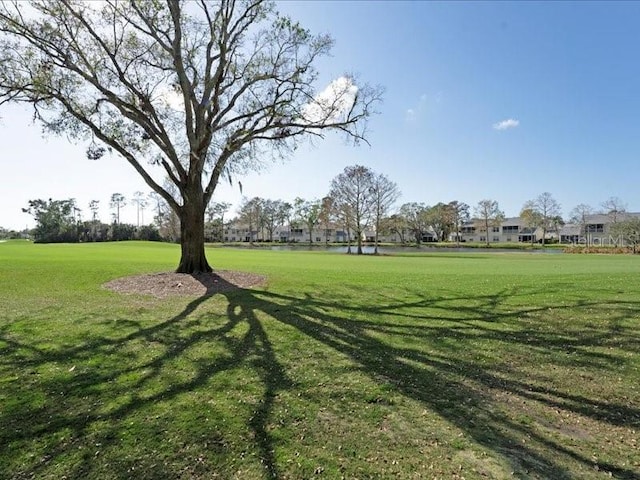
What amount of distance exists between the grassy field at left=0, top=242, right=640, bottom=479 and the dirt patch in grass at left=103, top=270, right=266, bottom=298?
2137 millimetres

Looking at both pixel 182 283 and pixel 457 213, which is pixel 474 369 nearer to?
pixel 182 283

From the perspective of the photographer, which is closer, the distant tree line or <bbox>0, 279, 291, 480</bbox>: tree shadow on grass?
<bbox>0, 279, 291, 480</bbox>: tree shadow on grass

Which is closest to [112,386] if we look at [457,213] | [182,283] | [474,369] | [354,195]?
[474,369]

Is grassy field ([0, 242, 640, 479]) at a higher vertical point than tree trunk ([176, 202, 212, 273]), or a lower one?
lower

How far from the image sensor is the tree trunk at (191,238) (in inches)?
589

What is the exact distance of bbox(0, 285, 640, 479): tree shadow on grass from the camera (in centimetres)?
357

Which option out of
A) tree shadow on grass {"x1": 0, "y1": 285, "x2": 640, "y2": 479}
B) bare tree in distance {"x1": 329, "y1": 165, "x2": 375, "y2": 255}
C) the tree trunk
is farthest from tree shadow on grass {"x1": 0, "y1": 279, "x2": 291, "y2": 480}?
bare tree in distance {"x1": 329, "y1": 165, "x2": 375, "y2": 255}

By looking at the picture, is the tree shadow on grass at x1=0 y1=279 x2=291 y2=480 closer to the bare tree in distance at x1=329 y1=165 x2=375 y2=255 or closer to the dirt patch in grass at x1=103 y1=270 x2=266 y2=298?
the dirt patch in grass at x1=103 y1=270 x2=266 y2=298

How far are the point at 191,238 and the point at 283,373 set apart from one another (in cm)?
1083

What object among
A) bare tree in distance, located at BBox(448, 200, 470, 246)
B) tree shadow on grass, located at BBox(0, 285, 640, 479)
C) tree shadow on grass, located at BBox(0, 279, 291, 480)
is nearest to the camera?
tree shadow on grass, located at BBox(0, 279, 291, 480)

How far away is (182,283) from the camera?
1318cm

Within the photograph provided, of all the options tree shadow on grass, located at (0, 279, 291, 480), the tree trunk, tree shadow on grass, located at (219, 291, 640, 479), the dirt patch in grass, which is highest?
the tree trunk

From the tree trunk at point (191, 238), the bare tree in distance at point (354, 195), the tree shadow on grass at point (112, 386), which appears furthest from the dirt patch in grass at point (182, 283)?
the bare tree in distance at point (354, 195)

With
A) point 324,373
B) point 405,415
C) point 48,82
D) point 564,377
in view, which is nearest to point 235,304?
point 324,373
